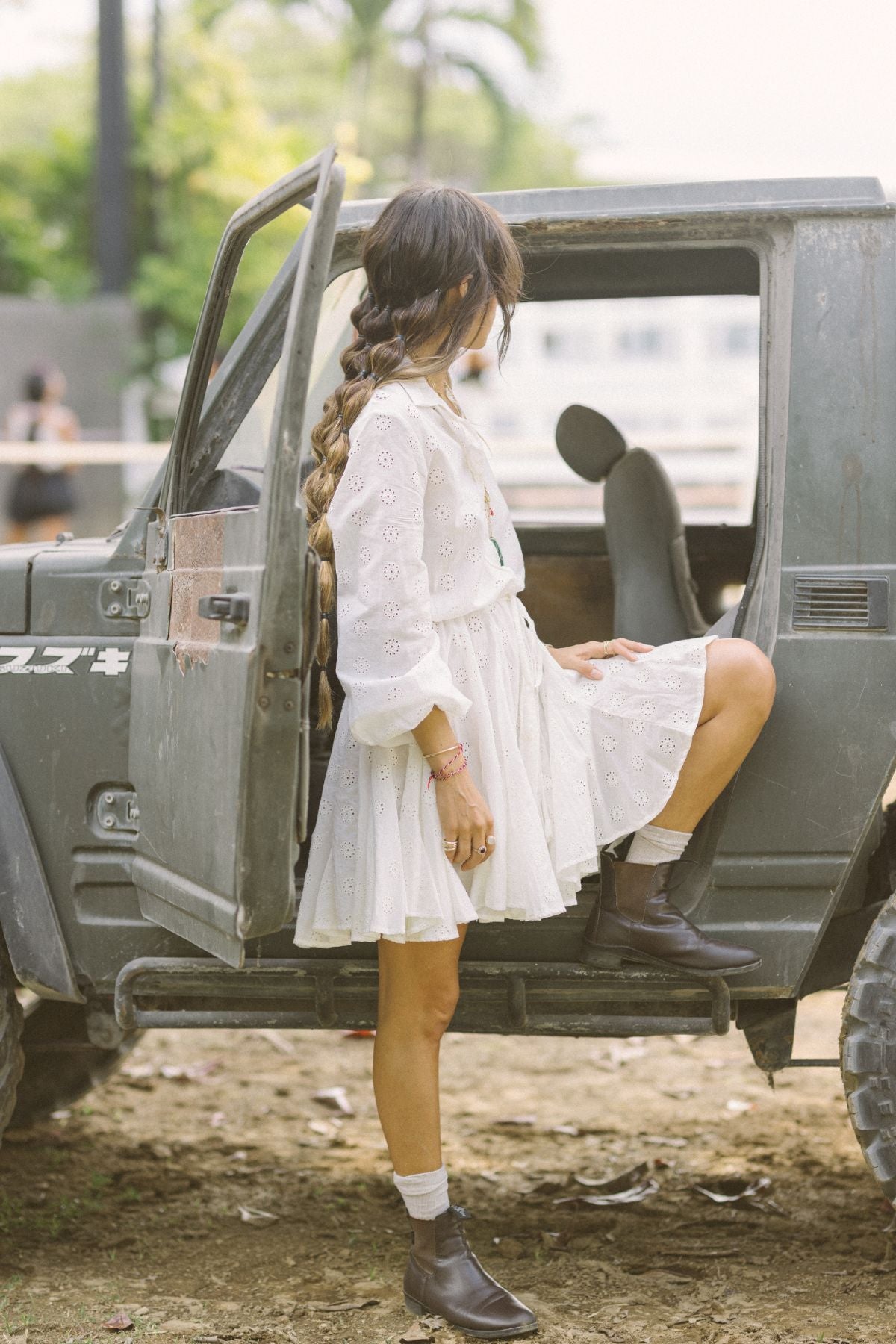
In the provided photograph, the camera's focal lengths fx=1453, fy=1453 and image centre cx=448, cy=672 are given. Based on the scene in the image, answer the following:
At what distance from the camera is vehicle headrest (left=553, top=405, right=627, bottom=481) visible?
11.8ft

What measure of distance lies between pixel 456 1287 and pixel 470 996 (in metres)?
0.51

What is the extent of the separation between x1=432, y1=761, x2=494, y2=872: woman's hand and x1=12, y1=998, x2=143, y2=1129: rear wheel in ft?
4.50

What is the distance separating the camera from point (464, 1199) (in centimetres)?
337

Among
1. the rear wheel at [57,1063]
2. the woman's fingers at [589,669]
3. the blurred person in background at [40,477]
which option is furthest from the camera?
the blurred person in background at [40,477]

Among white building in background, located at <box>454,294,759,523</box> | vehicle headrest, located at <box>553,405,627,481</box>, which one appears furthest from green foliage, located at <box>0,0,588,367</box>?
vehicle headrest, located at <box>553,405,627,481</box>

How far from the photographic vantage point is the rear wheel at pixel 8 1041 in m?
2.80

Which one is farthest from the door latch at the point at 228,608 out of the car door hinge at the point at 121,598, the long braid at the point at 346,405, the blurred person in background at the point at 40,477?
the blurred person in background at the point at 40,477

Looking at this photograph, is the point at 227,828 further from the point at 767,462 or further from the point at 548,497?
the point at 548,497

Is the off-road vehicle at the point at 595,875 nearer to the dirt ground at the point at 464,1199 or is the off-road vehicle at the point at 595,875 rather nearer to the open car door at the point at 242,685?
the open car door at the point at 242,685

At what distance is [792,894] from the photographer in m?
2.69

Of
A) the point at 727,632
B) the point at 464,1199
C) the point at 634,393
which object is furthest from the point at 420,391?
the point at 634,393

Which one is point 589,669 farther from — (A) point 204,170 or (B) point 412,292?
(A) point 204,170

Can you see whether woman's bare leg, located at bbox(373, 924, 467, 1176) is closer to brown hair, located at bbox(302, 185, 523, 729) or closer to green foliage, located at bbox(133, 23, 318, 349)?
brown hair, located at bbox(302, 185, 523, 729)

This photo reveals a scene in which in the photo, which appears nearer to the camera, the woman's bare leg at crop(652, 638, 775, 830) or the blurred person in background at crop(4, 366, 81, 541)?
the woman's bare leg at crop(652, 638, 775, 830)
